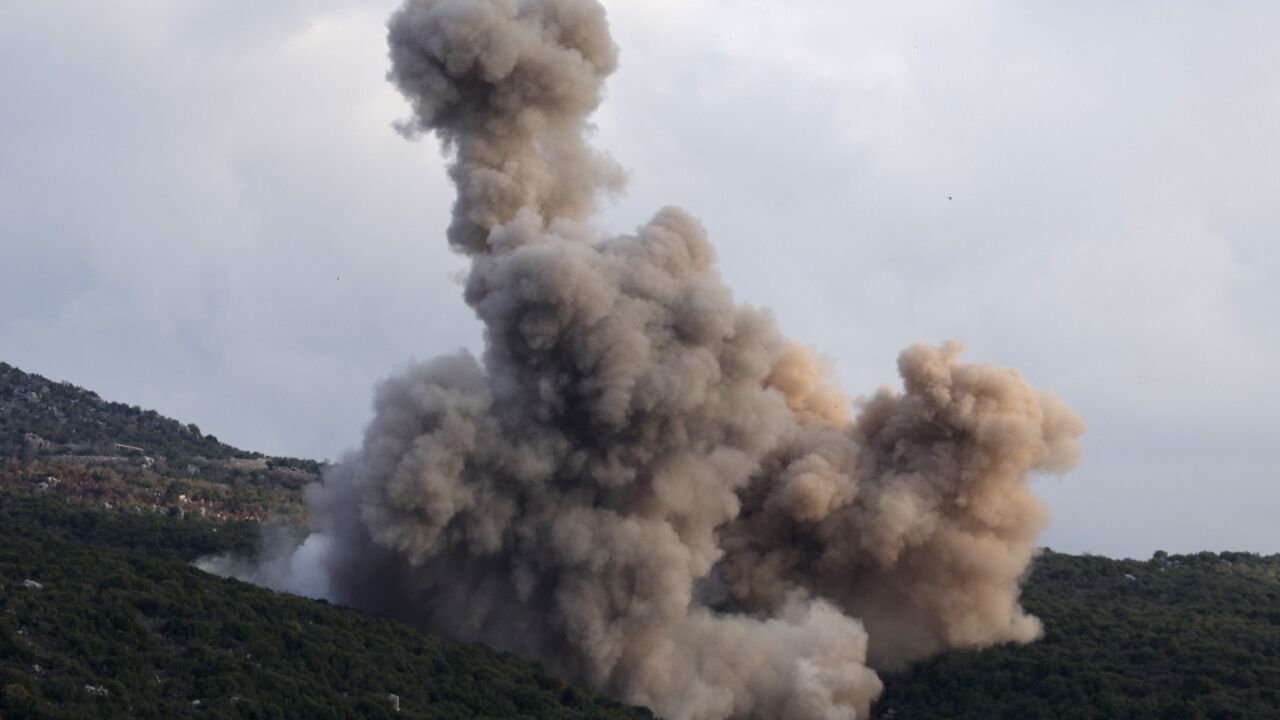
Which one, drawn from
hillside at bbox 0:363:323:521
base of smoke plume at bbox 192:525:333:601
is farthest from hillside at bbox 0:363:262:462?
base of smoke plume at bbox 192:525:333:601

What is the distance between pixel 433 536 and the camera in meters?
49.6

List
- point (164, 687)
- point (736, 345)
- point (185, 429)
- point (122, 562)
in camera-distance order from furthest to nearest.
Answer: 1. point (185, 429)
2. point (736, 345)
3. point (122, 562)
4. point (164, 687)

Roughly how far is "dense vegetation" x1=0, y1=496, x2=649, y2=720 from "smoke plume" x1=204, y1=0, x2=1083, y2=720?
302 cm

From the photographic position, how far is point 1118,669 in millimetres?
54375

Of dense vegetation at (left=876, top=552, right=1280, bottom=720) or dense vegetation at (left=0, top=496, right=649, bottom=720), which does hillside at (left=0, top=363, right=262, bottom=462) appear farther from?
dense vegetation at (left=876, top=552, right=1280, bottom=720)

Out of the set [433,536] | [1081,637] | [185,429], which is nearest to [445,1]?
[433,536]

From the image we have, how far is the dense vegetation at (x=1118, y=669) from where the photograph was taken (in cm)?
5144

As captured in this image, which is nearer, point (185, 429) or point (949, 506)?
point (949, 506)

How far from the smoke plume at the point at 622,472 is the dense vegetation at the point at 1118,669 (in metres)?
1.39

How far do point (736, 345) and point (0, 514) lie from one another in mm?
23857

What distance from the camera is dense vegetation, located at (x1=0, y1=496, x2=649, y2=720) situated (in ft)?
129

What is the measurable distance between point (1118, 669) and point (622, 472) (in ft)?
46.9

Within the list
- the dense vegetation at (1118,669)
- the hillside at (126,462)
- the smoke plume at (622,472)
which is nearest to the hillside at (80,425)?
the hillside at (126,462)

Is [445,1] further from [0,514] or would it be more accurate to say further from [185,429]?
[185,429]
